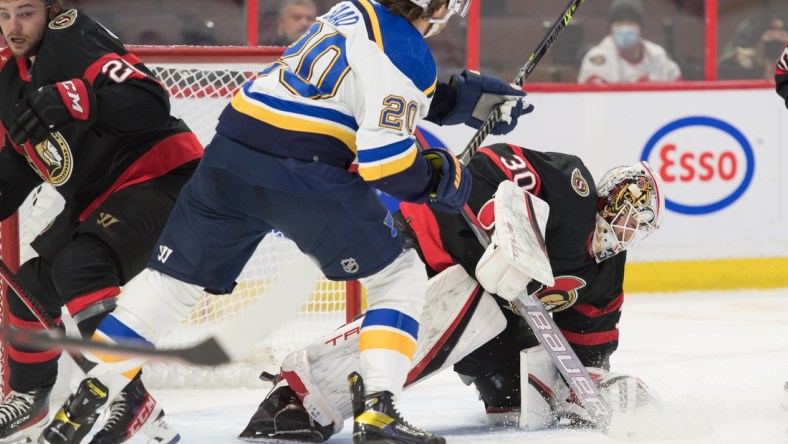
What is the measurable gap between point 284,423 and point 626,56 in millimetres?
3096

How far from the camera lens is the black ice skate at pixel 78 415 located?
7.97ft

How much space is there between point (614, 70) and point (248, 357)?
2402mm

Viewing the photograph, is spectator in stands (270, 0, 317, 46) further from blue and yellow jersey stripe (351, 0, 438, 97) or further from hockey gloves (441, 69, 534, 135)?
blue and yellow jersey stripe (351, 0, 438, 97)

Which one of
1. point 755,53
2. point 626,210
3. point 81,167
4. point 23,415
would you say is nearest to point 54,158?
point 81,167

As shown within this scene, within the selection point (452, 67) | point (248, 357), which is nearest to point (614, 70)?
point (452, 67)

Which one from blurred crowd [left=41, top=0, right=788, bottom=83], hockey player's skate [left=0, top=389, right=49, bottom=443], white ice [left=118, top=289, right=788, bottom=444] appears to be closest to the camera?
hockey player's skate [left=0, top=389, right=49, bottom=443]

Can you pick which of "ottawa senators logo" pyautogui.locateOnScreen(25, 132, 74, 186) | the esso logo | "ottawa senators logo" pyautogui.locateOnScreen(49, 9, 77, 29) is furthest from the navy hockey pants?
the esso logo

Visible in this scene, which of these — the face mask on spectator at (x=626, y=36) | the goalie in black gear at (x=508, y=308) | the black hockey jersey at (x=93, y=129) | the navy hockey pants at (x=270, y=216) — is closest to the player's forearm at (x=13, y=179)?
the black hockey jersey at (x=93, y=129)

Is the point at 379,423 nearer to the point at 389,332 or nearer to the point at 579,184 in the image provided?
the point at 389,332

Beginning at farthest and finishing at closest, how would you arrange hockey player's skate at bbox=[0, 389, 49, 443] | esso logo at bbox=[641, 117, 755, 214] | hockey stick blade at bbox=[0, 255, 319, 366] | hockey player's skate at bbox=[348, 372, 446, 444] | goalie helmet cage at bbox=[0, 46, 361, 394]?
esso logo at bbox=[641, 117, 755, 214], goalie helmet cage at bbox=[0, 46, 361, 394], hockey player's skate at bbox=[0, 389, 49, 443], hockey player's skate at bbox=[348, 372, 446, 444], hockey stick blade at bbox=[0, 255, 319, 366]

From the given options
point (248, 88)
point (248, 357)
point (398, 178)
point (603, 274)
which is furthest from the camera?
point (248, 357)

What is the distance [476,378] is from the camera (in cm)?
310

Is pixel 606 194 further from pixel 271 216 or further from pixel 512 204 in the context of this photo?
pixel 271 216

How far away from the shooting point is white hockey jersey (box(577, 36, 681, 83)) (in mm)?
5441
